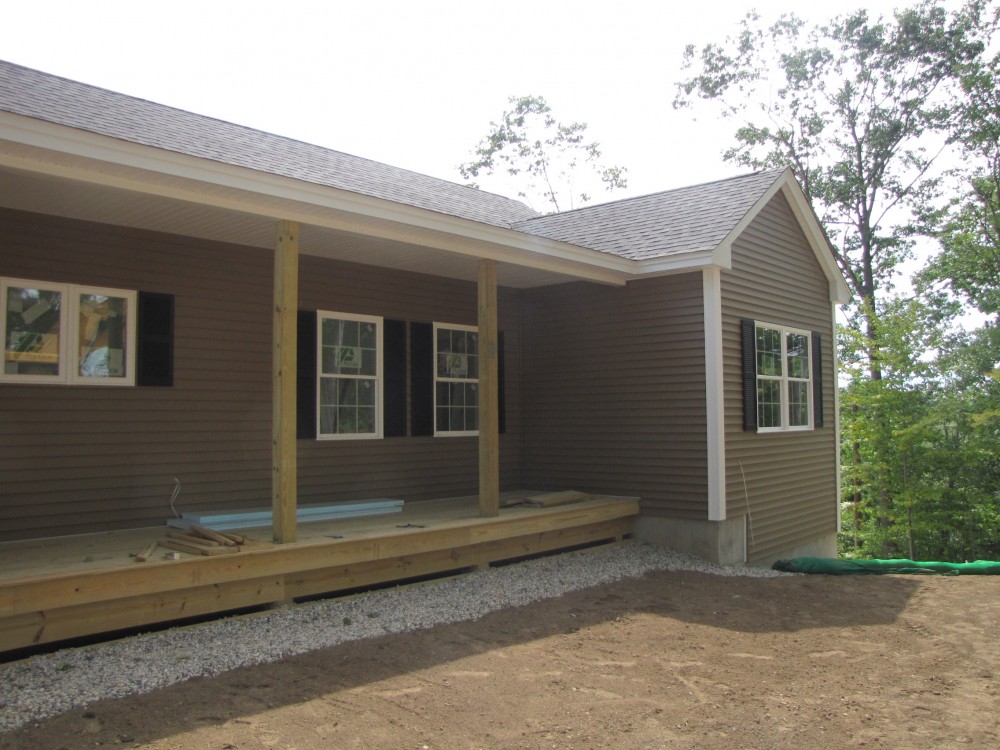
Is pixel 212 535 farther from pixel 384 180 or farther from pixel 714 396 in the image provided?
pixel 714 396

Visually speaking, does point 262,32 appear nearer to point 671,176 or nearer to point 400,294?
point 400,294

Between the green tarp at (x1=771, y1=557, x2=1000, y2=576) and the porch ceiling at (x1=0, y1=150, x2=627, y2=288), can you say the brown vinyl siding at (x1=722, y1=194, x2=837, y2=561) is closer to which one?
the green tarp at (x1=771, y1=557, x2=1000, y2=576)

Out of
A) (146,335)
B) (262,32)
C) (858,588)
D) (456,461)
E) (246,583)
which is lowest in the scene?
(858,588)

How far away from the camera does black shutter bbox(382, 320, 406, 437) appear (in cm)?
836

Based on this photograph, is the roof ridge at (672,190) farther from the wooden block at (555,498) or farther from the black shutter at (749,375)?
the wooden block at (555,498)

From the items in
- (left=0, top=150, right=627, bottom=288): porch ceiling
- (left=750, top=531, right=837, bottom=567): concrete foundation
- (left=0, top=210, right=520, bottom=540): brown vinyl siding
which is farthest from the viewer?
(left=750, top=531, right=837, bottom=567): concrete foundation

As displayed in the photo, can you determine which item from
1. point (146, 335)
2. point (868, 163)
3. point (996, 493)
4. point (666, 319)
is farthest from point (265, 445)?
point (868, 163)

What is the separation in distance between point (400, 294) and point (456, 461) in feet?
6.60

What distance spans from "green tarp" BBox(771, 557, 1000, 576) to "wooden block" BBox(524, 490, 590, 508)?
234 centimetres

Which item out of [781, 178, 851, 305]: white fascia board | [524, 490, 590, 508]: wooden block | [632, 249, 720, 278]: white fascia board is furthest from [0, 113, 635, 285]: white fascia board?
[781, 178, 851, 305]: white fascia board

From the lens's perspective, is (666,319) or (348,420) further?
(666,319)

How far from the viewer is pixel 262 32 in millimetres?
10047

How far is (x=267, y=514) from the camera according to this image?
6.61 meters

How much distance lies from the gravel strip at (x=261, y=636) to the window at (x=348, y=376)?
207cm
